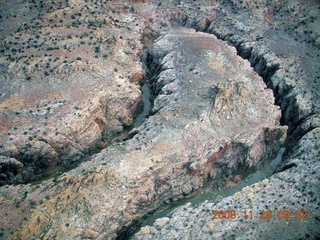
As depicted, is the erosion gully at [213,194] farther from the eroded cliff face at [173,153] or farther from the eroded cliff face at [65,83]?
the eroded cliff face at [65,83]

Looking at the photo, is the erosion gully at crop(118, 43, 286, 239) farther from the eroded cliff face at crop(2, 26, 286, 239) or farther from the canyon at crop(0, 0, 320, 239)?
the eroded cliff face at crop(2, 26, 286, 239)

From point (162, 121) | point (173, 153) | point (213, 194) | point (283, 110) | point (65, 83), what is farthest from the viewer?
point (283, 110)

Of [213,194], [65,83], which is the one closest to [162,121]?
[213,194]

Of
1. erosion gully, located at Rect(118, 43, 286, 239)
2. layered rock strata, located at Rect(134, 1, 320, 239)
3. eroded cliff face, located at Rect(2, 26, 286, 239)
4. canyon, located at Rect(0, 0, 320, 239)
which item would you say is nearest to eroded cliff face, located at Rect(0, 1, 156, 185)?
canyon, located at Rect(0, 0, 320, 239)

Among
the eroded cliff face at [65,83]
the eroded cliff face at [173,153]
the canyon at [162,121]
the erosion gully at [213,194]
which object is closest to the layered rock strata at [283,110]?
the canyon at [162,121]

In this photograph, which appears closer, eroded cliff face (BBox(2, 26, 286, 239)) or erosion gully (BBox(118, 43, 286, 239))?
eroded cliff face (BBox(2, 26, 286, 239))

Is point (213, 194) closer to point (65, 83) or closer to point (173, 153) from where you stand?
point (173, 153)

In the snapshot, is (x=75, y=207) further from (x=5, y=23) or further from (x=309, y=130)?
(x=5, y=23)
